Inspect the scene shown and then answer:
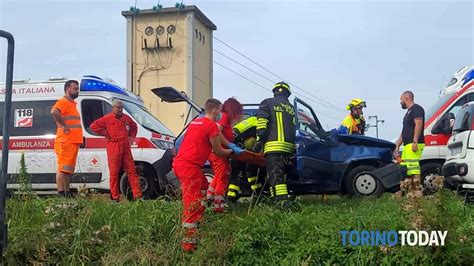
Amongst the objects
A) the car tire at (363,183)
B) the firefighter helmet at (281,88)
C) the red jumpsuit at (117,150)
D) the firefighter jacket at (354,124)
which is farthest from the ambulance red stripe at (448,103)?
the red jumpsuit at (117,150)

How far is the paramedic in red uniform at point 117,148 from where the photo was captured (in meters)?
7.68

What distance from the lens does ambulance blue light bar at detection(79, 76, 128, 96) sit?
954cm

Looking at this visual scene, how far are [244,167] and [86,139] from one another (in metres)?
3.81

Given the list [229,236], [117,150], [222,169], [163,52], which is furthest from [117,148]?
[163,52]

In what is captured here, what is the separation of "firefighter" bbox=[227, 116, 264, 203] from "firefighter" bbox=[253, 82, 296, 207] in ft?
1.51

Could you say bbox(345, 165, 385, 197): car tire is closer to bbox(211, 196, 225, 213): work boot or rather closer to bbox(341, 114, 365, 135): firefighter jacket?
bbox(341, 114, 365, 135): firefighter jacket

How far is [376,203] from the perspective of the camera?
6.19 meters

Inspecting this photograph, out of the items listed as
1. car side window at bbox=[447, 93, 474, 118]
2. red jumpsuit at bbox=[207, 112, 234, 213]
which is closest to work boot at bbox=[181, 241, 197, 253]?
red jumpsuit at bbox=[207, 112, 234, 213]

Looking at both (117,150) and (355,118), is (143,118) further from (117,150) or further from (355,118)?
(355,118)

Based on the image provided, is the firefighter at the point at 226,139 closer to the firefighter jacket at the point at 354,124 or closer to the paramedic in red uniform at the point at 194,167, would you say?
the paramedic in red uniform at the point at 194,167

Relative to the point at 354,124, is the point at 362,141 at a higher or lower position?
lower

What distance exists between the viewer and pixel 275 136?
20.3 feet

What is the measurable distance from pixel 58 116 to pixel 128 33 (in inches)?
440

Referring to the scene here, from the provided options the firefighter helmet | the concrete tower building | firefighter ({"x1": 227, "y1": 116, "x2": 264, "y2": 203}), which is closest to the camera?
the firefighter helmet
